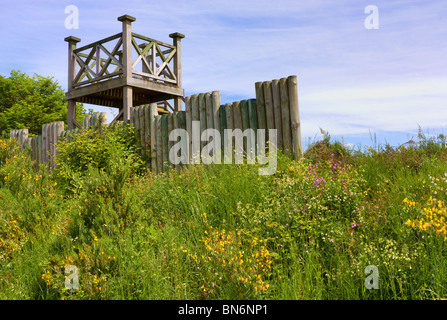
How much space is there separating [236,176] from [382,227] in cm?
227

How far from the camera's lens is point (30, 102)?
69.1 feet

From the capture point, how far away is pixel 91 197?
441 cm

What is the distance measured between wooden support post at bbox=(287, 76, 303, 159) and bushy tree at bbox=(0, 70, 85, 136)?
16.6m

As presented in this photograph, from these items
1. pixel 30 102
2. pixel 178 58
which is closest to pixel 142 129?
pixel 178 58

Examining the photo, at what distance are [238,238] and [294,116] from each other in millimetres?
3795

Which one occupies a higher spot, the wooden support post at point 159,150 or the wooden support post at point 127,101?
the wooden support post at point 127,101

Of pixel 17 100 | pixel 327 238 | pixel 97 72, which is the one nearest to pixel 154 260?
pixel 327 238

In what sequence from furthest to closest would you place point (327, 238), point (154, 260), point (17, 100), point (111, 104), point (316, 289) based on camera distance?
point (17, 100) < point (111, 104) < point (327, 238) < point (154, 260) < point (316, 289)

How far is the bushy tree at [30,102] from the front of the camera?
1989 cm

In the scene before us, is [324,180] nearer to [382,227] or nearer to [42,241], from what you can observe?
[382,227]

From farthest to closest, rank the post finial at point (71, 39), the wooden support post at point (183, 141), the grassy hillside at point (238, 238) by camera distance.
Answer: the post finial at point (71, 39)
the wooden support post at point (183, 141)
the grassy hillside at point (238, 238)

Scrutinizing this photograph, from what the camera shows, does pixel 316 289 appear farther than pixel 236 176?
No

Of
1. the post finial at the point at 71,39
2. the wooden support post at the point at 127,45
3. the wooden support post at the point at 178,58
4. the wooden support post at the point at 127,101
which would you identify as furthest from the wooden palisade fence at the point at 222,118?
the post finial at the point at 71,39

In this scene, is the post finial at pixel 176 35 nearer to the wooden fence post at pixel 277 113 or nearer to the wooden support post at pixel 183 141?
the wooden support post at pixel 183 141
